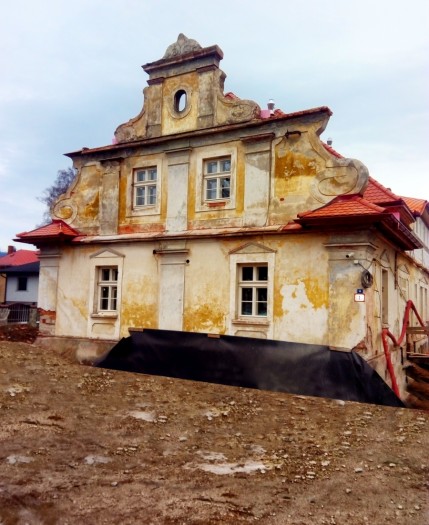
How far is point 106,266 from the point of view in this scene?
13.5 metres

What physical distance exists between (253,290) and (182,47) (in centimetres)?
711

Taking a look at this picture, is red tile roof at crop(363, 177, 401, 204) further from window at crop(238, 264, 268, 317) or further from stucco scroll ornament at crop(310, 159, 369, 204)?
window at crop(238, 264, 268, 317)

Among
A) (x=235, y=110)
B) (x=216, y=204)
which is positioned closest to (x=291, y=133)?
(x=235, y=110)

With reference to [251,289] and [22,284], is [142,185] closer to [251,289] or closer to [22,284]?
[251,289]

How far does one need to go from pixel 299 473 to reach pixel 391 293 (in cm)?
730

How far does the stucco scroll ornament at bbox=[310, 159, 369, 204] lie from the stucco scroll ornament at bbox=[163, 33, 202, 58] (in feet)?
16.9

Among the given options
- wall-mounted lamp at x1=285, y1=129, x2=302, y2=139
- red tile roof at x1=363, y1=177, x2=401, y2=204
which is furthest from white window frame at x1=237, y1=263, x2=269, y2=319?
red tile roof at x1=363, y1=177, x2=401, y2=204

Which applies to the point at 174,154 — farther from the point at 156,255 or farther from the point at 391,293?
the point at 391,293

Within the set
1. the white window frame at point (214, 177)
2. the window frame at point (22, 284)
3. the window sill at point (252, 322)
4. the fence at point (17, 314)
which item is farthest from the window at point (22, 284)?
the window sill at point (252, 322)

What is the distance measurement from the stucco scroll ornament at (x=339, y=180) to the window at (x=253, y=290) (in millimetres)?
2168

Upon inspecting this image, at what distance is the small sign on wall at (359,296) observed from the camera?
32.1ft

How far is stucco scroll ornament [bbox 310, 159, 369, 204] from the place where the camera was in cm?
1032

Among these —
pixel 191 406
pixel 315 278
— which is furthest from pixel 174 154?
pixel 191 406

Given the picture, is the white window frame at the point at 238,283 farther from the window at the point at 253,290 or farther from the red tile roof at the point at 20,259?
the red tile roof at the point at 20,259
